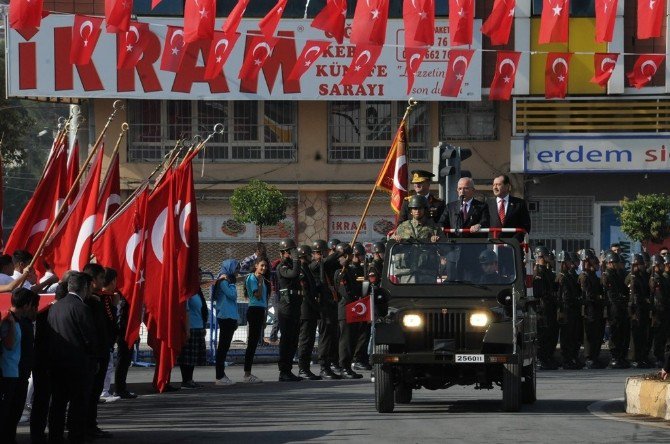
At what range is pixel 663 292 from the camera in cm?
2581

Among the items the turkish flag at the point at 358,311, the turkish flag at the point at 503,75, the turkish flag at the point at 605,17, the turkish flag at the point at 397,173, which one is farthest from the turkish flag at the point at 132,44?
the turkish flag at the point at 605,17

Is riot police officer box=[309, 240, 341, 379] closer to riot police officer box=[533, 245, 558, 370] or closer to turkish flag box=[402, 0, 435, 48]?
riot police officer box=[533, 245, 558, 370]

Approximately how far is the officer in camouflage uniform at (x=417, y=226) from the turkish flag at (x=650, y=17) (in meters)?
7.12

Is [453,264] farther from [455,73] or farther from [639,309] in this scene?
[455,73]

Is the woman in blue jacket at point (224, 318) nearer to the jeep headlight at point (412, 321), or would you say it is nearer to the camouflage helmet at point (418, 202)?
the camouflage helmet at point (418, 202)

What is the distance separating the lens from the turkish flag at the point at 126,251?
18594mm

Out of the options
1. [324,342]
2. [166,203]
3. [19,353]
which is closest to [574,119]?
[324,342]

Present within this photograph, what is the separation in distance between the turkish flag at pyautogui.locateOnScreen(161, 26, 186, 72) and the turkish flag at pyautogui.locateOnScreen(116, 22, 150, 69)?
586mm

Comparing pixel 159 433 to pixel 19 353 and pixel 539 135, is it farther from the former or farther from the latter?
pixel 539 135

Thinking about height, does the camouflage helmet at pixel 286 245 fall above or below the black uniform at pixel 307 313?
above

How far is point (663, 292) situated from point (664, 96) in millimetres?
13917

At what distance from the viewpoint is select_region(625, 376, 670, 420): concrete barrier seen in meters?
15.5

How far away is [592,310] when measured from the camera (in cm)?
2519

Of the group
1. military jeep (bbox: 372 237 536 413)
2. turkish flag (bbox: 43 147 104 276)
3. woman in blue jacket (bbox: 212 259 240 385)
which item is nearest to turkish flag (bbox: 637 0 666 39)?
military jeep (bbox: 372 237 536 413)
